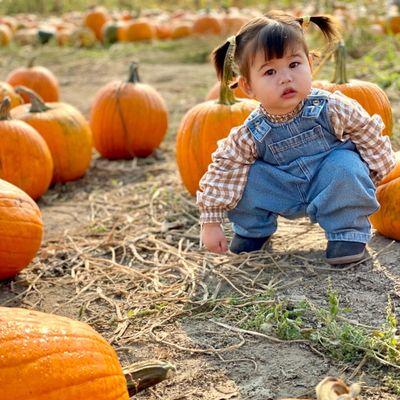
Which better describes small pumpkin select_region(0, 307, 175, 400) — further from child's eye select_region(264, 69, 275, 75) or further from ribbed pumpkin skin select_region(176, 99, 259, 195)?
ribbed pumpkin skin select_region(176, 99, 259, 195)

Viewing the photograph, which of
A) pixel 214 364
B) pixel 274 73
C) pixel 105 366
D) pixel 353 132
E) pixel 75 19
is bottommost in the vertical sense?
pixel 75 19

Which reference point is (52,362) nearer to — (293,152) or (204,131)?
(293,152)

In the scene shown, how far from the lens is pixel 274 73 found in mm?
3537

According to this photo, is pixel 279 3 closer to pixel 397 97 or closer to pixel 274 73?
pixel 397 97

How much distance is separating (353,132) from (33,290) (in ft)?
5.55

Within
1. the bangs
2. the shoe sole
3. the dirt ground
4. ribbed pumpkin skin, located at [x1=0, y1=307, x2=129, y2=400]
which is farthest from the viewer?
the shoe sole

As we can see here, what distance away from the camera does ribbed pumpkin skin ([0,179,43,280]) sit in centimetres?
381

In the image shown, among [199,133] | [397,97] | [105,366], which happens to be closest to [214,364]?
[105,366]

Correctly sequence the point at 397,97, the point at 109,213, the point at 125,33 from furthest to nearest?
the point at 125,33 → the point at 397,97 → the point at 109,213

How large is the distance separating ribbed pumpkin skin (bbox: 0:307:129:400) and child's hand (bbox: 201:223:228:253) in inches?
49.5

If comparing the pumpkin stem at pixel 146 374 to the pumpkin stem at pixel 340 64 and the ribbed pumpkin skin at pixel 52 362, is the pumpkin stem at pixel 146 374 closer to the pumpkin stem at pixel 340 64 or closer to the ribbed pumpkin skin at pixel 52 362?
the ribbed pumpkin skin at pixel 52 362

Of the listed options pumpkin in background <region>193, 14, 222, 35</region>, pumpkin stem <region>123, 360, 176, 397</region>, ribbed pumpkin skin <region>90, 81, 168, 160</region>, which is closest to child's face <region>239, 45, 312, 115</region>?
pumpkin stem <region>123, 360, 176, 397</region>

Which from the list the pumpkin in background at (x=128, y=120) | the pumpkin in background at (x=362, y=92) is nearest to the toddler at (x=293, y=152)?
the pumpkin in background at (x=362, y=92)

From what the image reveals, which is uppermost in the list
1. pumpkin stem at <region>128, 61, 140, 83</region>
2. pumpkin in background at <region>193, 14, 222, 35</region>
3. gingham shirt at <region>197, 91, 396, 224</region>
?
gingham shirt at <region>197, 91, 396, 224</region>
